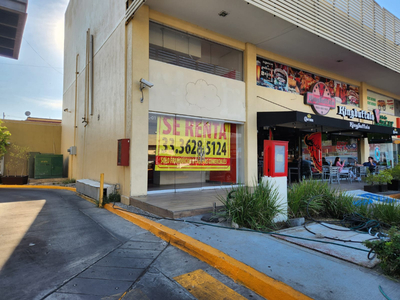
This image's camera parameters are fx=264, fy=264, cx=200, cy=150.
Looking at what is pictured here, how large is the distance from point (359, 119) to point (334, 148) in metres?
2.36

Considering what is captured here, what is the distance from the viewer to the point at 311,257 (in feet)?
12.7

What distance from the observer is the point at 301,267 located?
3.53 m

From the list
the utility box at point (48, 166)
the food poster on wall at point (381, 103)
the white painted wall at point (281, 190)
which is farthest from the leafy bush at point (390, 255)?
the utility box at point (48, 166)

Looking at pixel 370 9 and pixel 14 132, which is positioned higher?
pixel 370 9

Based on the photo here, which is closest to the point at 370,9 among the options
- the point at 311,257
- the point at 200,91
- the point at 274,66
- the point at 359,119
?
the point at 274,66

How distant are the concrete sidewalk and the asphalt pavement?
464mm

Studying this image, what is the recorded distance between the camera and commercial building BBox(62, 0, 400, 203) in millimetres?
8578

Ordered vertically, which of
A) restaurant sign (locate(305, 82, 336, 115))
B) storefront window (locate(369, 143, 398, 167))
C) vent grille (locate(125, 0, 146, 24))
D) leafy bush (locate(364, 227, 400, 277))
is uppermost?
vent grille (locate(125, 0, 146, 24))

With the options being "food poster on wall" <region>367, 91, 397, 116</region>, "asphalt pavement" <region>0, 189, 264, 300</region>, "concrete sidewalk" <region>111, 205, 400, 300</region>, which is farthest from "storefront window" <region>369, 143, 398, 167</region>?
"asphalt pavement" <region>0, 189, 264, 300</region>

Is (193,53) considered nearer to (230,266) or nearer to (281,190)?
(281,190)

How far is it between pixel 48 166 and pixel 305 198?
1701 cm

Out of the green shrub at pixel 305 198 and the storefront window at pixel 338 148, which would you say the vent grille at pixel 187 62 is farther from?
the storefront window at pixel 338 148

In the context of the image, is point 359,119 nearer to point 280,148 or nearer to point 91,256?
A: point 280,148

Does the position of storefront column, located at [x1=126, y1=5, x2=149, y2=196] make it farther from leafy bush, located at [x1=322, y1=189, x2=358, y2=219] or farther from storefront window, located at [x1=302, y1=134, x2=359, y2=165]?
storefront window, located at [x1=302, y1=134, x2=359, y2=165]
